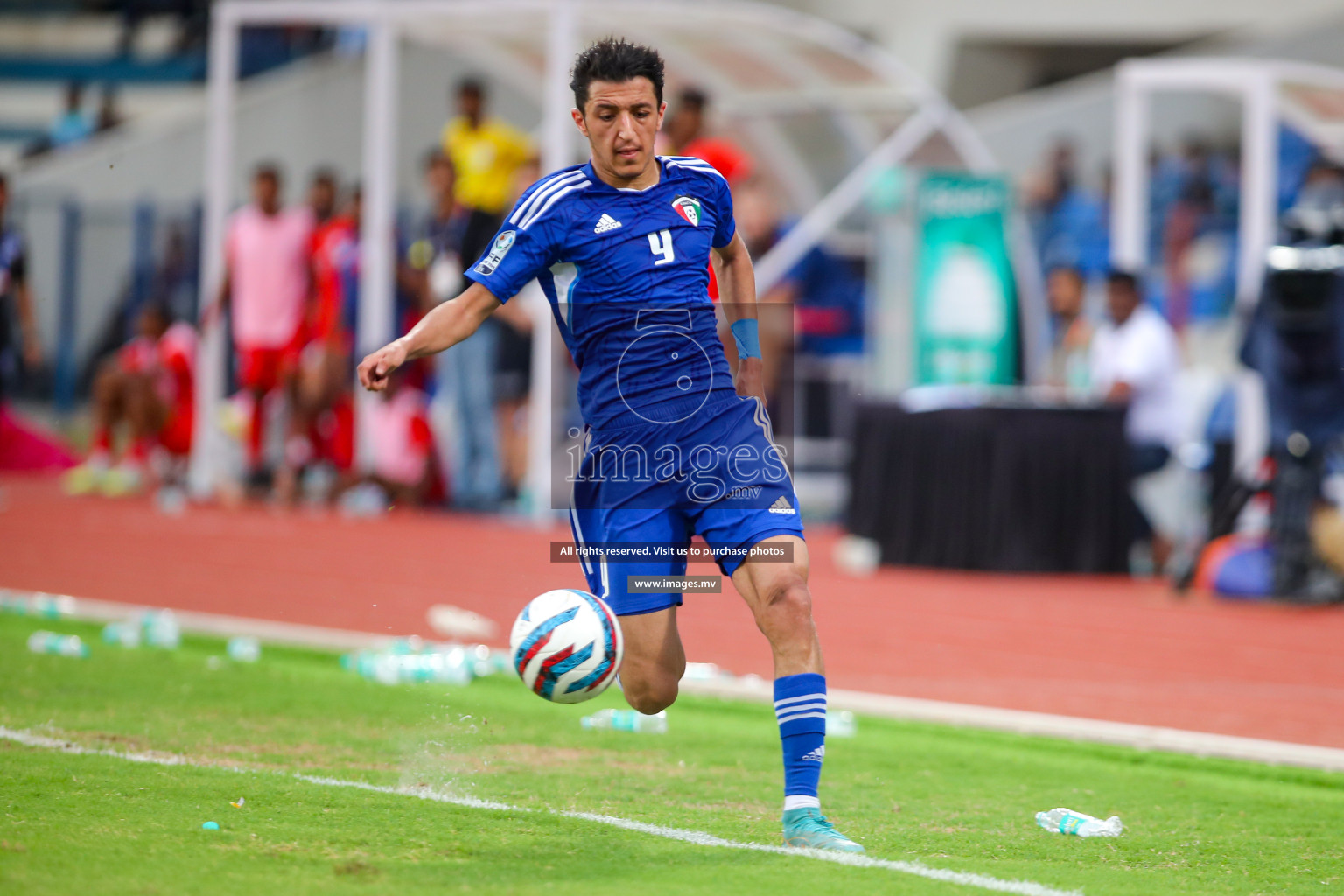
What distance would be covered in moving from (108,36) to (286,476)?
1635 cm

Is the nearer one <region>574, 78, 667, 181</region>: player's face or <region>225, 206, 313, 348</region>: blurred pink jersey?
<region>574, 78, 667, 181</region>: player's face

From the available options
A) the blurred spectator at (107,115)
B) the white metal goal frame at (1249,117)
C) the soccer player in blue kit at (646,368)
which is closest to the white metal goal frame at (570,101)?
the white metal goal frame at (1249,117)

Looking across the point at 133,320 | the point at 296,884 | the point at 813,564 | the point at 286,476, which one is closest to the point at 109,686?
the point at 296,884

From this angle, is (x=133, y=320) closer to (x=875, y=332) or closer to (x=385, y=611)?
(x=875, y=332)

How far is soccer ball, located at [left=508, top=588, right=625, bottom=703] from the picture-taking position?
17.5 feet

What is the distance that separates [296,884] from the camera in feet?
14.9

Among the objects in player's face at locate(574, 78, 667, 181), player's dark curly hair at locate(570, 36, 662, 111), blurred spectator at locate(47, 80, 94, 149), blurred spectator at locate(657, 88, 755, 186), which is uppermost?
blurred spectator at locate(47, 80, 94, 149)

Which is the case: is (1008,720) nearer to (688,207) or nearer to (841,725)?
(841,725)

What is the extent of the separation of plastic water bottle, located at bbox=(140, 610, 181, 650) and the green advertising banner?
7998mm

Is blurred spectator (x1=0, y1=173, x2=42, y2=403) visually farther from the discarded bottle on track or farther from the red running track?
the discarded bottle on track

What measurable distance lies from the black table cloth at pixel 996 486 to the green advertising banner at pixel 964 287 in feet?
7.25

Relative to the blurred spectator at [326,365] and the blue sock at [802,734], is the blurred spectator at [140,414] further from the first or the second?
the blue sock at [802,734]

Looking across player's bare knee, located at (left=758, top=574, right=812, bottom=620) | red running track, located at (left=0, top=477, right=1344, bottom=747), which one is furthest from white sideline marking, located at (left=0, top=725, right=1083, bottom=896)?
red running track, located at (left=0, top=477, right=1344, bottom=747)

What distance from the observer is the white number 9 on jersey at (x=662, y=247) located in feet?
18.5
